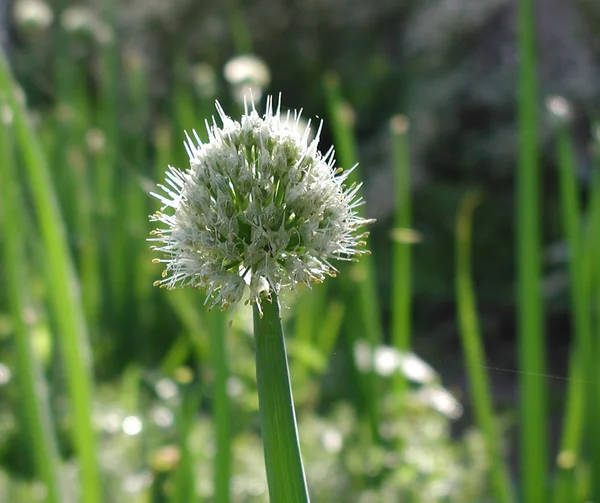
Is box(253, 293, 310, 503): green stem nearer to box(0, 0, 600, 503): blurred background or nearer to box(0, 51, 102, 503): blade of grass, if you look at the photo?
box(0, 0, 600, 503): blurred background

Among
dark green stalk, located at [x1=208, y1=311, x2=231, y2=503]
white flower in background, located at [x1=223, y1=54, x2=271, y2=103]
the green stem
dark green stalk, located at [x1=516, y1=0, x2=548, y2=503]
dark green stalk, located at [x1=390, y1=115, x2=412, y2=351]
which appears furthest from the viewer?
dark green stalk, located at [x1=390, y1=115, x2=412, y2=351]

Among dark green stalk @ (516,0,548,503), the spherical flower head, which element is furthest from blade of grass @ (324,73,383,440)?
the spherical flower head

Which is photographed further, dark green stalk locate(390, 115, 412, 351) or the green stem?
dark green stalk locate(390, 115, 412, 351)

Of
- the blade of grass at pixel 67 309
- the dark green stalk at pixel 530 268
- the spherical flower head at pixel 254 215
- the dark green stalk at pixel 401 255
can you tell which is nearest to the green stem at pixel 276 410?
the spherical flower head at pixel 254 215

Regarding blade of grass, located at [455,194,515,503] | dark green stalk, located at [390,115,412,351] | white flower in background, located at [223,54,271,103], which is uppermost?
white flower in background, located at [223,54,271,103]

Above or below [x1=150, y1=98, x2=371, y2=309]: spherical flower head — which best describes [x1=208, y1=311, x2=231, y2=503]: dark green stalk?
below

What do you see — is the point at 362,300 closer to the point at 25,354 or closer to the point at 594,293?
the point at 594,293

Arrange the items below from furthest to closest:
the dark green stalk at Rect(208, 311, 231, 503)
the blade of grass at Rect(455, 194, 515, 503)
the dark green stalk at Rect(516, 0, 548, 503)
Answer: the blade of grass at Rect(455, 194, 515, 503)
the dark green stalk at Rect(516, 0, 548, 503)
the dark green stalk at Rect(208, 311, 231, 503)

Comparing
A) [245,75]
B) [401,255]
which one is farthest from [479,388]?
[245,75]
